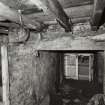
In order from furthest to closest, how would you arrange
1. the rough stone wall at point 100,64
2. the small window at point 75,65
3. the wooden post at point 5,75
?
1. the small window at point 75,65
2. the rough stone wall at point 100,64
3. the wooden post at point 5,75

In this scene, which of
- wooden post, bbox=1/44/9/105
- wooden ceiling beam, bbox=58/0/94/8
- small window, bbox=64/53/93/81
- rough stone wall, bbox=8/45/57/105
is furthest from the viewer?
small window, bbox=64/53/93/81

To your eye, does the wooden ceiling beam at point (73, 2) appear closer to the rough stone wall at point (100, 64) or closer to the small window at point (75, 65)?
the rough stone wall at point (100, 64)

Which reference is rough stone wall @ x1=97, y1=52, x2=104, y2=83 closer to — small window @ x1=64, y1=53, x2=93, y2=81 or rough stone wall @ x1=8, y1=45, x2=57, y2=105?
small window @ x1=64, y1=53, x2=93, y2=81

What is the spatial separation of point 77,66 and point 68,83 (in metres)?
0.98

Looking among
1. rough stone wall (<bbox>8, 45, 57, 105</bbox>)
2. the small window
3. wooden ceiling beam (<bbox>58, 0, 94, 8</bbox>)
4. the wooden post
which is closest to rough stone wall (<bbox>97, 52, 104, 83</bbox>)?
the small window

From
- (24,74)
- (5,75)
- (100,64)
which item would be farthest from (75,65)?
(5,75)

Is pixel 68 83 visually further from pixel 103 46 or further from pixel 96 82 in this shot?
pixel 103 46

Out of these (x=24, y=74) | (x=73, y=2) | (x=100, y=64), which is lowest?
(x=100, y=64)

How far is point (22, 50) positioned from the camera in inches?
103

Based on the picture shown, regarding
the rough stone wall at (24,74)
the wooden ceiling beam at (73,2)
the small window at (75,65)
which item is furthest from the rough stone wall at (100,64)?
the wooden ceiling beam at (73,2)

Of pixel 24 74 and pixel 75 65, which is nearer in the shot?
pixel 24 74

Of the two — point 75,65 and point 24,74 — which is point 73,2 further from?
point 75,65

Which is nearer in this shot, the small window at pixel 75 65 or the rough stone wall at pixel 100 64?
the rough stone wall at pixel 100 64

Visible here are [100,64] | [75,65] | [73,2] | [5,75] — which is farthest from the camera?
[75,65]
